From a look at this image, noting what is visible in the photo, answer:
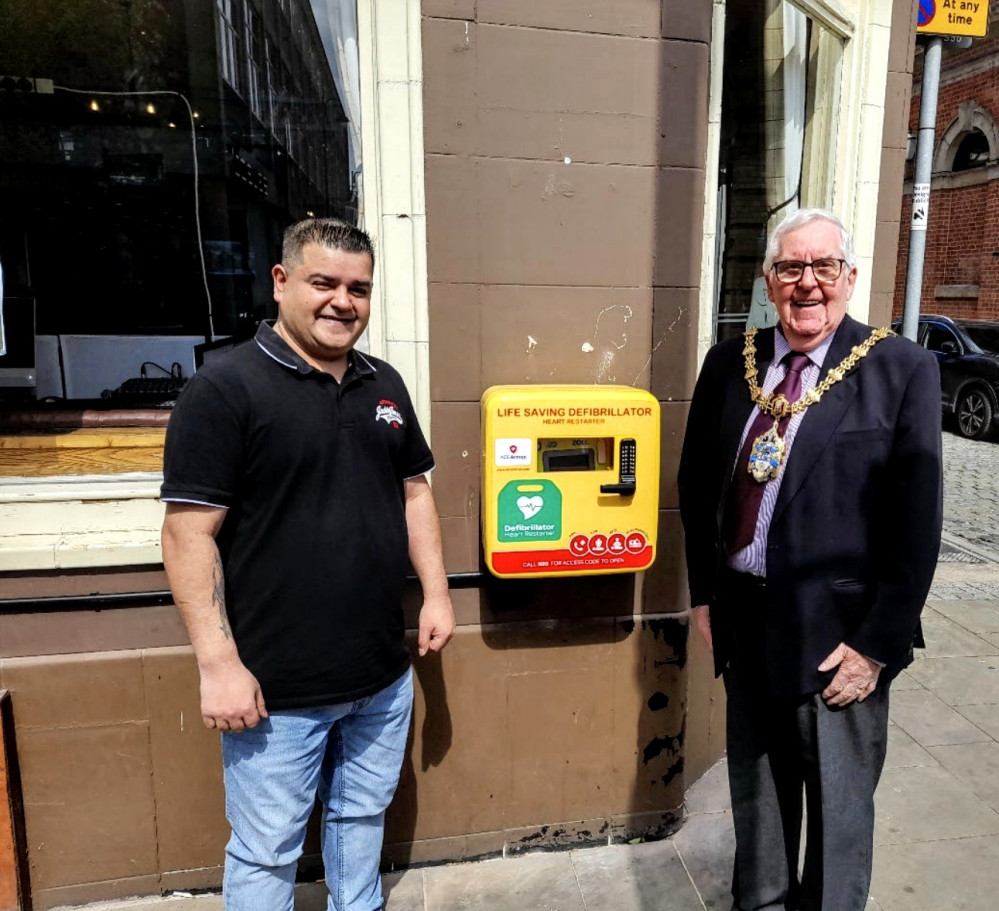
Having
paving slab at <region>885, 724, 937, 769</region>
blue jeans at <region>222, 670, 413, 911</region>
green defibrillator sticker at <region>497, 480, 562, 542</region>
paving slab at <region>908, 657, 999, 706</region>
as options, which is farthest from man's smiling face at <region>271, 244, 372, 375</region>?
paving slab at <region>908, 657, 999, 706</region>

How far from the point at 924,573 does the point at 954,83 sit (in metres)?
16.1

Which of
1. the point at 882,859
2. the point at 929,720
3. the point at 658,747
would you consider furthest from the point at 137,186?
the point at 929,720

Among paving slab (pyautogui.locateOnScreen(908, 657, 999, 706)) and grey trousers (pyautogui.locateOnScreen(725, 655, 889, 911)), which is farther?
paving slab (pyautogui.locateOnScreen(908, 657, 999, 706))

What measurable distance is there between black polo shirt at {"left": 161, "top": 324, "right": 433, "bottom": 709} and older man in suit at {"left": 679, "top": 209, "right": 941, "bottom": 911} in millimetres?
924

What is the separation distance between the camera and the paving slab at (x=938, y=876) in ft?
8.00

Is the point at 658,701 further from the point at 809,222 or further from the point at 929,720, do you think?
the point at 929,720

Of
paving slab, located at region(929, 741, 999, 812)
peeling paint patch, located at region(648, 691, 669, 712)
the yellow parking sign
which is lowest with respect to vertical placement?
paving slab, located at region(929, 741, 999, 812)

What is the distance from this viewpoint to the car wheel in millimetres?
9695

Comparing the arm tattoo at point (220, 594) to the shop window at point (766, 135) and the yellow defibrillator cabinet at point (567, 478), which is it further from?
the shop window at point (766, 135)

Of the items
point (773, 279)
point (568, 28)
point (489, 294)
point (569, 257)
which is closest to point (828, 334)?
point (773, 279)

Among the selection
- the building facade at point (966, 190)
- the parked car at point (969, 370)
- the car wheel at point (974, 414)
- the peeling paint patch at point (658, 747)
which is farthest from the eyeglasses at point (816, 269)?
the building facade at point (966, 190)

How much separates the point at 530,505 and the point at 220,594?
0.90 meters

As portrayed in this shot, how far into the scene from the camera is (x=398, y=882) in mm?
2555

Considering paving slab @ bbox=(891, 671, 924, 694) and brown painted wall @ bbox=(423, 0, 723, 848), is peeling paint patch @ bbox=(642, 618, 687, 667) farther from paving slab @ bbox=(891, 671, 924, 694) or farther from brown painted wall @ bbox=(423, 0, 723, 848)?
paving slab @ bbox=(891, 671, 924, 694)
